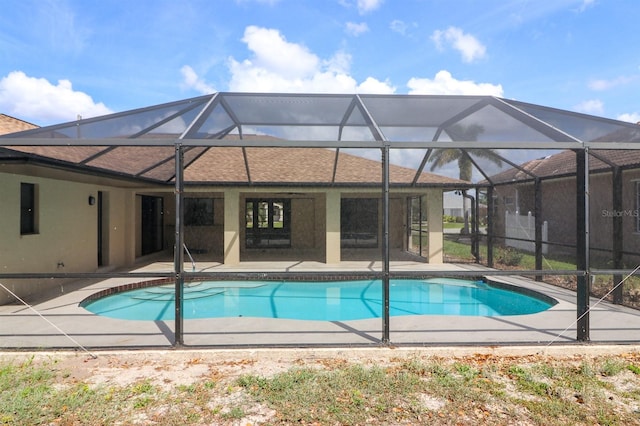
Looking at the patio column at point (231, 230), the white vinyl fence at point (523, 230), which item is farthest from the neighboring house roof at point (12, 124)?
the white vinyl fence at point (523, 230)

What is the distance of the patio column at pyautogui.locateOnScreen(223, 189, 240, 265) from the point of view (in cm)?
1132

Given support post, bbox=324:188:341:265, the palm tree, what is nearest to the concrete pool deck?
the palm tree

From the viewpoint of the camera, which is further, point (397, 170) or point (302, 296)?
point (397, 170)

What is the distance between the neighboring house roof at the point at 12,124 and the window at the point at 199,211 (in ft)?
19.0

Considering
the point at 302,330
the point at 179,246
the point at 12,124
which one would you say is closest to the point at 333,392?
the point at 302,330

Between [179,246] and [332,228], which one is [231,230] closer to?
[332,228]

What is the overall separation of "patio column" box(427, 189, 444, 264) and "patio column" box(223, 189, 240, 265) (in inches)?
242

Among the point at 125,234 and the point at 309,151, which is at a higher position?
the point at 309,151

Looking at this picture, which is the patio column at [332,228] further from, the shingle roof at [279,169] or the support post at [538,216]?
the support post at [538,216]

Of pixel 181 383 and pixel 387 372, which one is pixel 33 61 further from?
pixel 387 372

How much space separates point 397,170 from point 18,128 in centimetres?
1055

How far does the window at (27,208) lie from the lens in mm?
7141

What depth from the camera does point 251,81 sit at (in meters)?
33.6

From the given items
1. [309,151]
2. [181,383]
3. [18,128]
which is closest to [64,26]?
[18,128]
